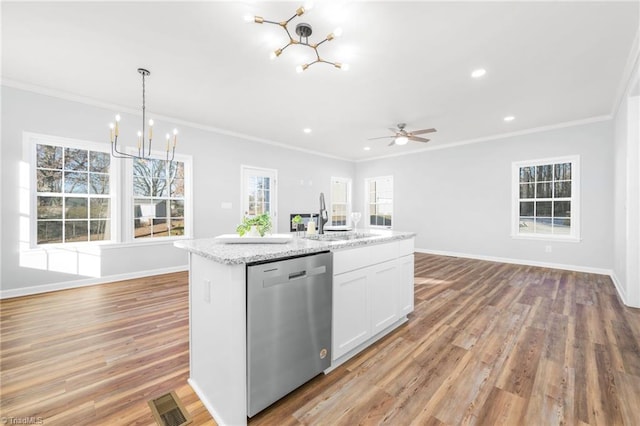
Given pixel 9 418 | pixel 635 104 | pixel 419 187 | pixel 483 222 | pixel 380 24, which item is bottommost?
pixel 9 418

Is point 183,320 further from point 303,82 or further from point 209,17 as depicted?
point 303,82

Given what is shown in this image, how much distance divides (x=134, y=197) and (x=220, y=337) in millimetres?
4004

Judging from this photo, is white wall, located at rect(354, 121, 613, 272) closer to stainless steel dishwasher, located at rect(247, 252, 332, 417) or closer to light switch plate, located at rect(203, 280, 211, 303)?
stainless steel dishwasher, located at rect(247, 252, 332, 417)

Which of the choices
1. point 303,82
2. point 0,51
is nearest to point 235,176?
point 303,82

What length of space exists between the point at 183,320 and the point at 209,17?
2.91 m

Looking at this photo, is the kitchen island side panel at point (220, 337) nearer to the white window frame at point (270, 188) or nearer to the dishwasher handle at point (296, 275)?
the dishwasher handle at point (296, 275)

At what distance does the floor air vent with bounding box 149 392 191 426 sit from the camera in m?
1.46

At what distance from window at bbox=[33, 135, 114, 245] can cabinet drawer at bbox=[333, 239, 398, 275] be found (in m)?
4.21

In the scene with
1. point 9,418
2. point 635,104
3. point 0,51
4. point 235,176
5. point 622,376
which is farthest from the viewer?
point 235,176

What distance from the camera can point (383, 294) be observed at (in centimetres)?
236

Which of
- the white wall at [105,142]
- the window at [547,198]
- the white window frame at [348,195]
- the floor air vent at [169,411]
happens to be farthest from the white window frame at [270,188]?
the window at [547,198]

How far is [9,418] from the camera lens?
58.4 inches

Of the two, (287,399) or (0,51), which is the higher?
(0,51)

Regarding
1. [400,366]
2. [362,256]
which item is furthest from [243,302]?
[400,366]
